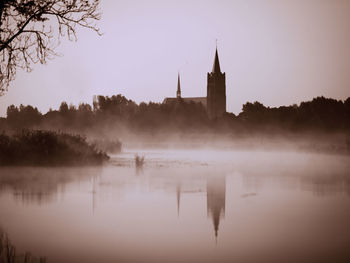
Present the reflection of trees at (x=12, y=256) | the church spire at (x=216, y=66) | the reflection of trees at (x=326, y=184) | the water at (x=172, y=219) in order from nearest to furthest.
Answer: the reflection of trees at (x=12, y=256) < the water at (x=172, y=219) < the reflection of trees at (x=326, y=184) < the church spire at (x=216, y=66)

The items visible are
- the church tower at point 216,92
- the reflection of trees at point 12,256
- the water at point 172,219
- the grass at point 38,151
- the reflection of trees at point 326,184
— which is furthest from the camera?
the church tower at point 216,92

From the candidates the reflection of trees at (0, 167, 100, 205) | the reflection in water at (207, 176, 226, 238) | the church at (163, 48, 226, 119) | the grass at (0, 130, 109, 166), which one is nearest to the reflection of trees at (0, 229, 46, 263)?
the reflection in water at (207, 176, 226, 238)

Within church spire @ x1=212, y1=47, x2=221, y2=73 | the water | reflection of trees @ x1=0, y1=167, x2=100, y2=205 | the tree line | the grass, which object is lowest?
the water

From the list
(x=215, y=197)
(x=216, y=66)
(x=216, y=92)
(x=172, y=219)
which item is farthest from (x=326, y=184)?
(x=216, y=92)

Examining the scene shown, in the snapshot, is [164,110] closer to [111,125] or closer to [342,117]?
[111,125]

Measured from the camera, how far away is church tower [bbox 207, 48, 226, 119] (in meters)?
148

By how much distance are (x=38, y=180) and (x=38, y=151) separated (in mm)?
6981

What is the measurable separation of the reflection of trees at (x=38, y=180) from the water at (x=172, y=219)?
0.13 ft

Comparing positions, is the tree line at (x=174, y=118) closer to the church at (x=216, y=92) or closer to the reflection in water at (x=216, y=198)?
the church at (x=216, y=92)

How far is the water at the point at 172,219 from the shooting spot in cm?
880

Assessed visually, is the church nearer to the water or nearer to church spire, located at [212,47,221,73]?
church spire, located at [212,47,221,73]

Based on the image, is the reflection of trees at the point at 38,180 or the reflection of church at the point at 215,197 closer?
the reflection of church at the point at 215,197

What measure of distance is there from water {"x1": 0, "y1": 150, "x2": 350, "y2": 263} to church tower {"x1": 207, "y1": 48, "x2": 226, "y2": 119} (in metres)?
128

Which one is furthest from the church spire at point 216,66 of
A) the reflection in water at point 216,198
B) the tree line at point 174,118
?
the reflection in water at point 216,198
